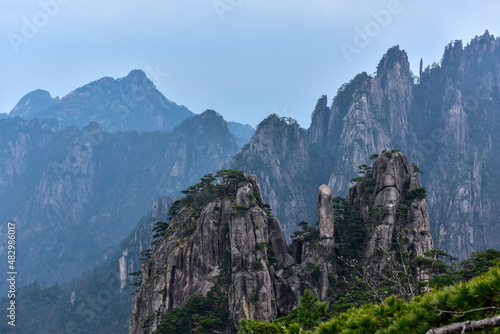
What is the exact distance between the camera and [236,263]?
50688 millimetres

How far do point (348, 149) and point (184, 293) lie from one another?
13880 cm

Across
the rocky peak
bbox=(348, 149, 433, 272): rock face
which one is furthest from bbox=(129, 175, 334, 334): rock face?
the rocky peak

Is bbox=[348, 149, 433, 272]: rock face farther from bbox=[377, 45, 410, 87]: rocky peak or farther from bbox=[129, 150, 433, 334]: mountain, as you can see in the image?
bbox=[377, 45, 410, 87]: rocky peak

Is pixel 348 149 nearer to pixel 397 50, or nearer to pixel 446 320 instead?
pixel 397 50

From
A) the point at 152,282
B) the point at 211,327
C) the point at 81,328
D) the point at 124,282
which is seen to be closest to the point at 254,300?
the point at 211,327

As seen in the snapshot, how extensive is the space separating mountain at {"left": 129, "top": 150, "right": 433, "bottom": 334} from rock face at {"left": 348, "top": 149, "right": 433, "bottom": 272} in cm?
13

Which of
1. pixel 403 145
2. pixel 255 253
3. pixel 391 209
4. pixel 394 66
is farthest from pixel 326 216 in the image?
pixel 394 66

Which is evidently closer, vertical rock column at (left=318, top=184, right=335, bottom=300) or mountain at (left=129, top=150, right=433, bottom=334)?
mountain at (left=129, top=150, right=433, bottom=334)

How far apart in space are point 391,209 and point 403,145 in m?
148

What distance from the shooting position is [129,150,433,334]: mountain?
4798 centimetres

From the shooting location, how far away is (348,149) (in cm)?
18038

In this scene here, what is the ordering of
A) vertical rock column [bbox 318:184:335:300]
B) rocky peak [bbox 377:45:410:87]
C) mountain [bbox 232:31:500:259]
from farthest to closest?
rocky peak [bbox 377:45:410:87], mountain [bbox 232:31:500:259], vertical rock column [bbox 318:184:335:300]

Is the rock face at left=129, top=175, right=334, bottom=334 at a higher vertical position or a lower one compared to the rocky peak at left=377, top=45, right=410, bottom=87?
lower

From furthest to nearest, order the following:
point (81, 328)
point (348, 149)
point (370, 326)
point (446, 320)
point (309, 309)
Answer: point (348, 149) < point (81, 328) < point (309, 309) < point (370, 326) < point (446, 320)
